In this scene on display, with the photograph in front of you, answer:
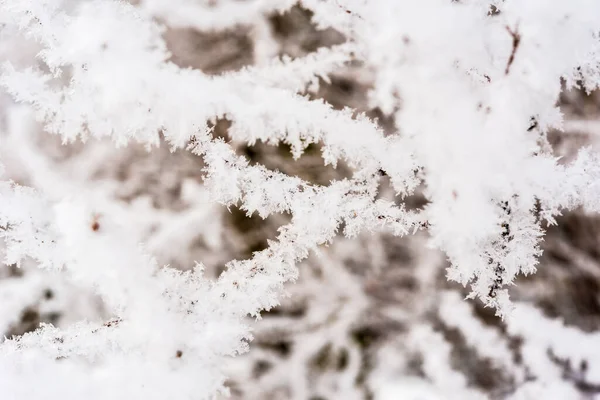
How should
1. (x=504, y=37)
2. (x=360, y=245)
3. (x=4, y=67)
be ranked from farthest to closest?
1. (x=360, y=245)
2. (x=4, y=67)
3. (x=504, y=37)

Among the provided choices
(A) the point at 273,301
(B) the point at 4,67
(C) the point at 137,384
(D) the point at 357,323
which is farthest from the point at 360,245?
(B) the point at 4,67

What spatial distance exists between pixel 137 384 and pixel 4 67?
38 centimetres

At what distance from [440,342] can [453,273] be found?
26cm

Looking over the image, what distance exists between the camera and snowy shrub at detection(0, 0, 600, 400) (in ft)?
1.20

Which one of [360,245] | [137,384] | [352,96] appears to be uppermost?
[352,96]

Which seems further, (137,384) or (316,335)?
(316,335)

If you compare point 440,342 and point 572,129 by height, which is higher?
point 572,129

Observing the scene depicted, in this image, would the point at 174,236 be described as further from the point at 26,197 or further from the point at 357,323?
the point at 357,323

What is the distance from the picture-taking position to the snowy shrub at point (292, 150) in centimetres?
36

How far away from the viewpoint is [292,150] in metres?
0.42

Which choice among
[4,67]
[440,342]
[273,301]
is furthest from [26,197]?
[440,342]

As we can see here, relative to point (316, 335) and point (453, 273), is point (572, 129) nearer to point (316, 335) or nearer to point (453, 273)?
point (453, 273)

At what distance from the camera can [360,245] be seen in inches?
24.3

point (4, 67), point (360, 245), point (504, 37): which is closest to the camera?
point (504, 37)
